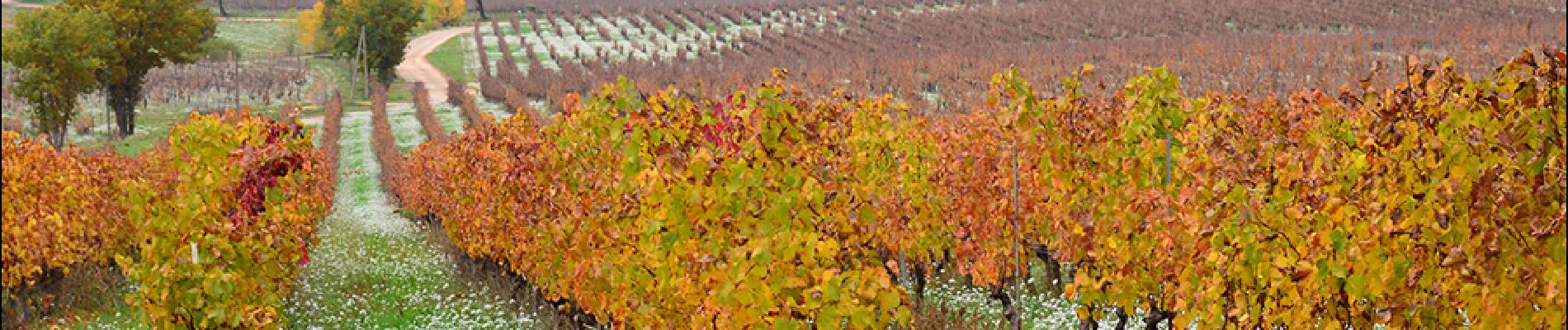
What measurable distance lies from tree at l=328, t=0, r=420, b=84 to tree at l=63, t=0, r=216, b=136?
1489 cm

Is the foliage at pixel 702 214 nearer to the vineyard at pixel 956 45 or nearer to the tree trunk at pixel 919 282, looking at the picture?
the tree trunk at pixel 919 282

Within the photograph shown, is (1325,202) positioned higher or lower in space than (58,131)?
higher

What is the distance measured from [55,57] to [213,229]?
33.9 metres

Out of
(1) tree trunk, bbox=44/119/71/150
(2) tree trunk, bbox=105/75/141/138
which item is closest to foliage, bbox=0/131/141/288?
(1) tree trunk, bbox=44/119/71/150

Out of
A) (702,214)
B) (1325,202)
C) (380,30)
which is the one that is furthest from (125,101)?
(1325,202)

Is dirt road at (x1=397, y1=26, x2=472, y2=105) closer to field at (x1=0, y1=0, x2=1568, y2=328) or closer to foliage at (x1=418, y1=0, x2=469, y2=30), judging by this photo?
foliage at (x1=418, y1=0, x2=469, y2=30)

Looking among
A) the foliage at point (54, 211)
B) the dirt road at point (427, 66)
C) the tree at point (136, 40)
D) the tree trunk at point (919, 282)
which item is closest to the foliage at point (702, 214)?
the tree trunk at point (919, 282)

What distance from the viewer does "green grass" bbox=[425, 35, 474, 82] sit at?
65.1m

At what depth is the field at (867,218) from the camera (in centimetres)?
579

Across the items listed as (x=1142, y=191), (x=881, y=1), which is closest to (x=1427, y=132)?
(x=1142, y=191)

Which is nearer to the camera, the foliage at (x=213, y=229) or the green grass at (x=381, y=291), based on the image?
the foliage at (x=213, y=229)

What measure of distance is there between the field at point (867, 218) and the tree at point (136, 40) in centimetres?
2204

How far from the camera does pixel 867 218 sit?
6.65 metres

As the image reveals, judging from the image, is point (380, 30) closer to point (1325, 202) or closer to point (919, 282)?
point (919, 282)
